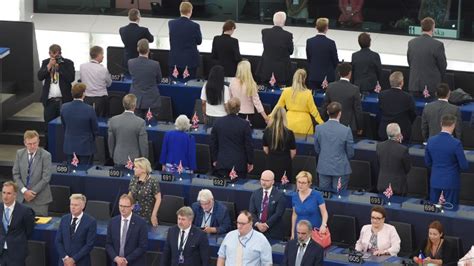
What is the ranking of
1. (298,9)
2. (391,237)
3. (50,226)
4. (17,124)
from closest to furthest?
(391,237) < (50,226) < (17,124) < (298,9)

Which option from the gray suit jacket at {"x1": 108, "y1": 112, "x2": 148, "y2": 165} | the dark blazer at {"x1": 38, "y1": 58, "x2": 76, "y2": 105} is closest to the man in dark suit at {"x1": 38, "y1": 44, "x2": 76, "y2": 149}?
the dark blazer at {"x1": 38, "y1": 58, "x2": 76, "y2": 105}

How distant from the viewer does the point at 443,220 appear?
1712 centimetres

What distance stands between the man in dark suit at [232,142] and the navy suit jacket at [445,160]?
2059mm

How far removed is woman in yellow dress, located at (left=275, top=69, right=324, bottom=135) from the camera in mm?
18797

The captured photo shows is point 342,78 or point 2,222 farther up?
point 342,78

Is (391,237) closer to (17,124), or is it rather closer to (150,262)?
(150,262)

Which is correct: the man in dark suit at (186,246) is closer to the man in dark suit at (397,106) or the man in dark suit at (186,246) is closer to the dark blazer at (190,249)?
the dark blazer at (190,249)

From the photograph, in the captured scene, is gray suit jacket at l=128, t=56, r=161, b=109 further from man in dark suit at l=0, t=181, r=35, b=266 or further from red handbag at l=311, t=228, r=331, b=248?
red handbag at l=311, t=228, r=331, b=248

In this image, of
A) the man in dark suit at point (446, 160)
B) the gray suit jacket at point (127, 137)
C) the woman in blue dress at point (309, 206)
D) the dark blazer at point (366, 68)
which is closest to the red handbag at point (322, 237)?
the woman in blue dress at point (309, 206)

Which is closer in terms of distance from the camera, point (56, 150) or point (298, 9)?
point (56, 150)

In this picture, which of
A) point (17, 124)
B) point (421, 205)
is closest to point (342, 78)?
point (421, 205)

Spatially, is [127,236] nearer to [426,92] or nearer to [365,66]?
Result: [365,66]

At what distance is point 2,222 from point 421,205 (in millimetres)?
4450

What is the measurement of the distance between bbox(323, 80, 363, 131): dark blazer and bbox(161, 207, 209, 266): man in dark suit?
117 inches
